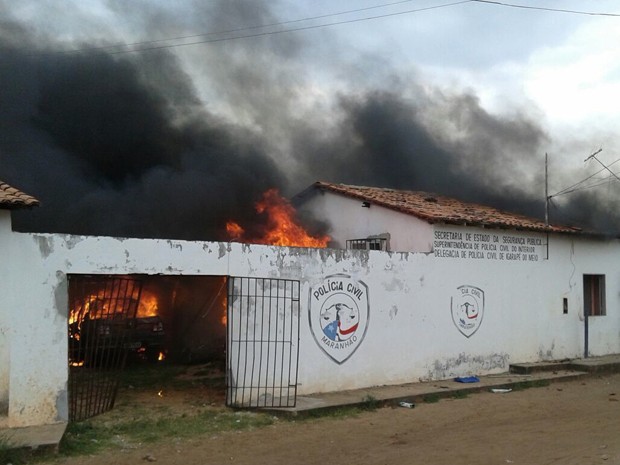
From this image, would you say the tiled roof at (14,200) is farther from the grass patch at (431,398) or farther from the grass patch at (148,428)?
the grass patch at (431,398)

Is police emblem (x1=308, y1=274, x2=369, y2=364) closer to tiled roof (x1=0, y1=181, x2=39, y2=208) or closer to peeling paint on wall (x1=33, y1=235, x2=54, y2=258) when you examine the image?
peeling paint on wall (x1=33, y1=235, x2=54, y2=258)

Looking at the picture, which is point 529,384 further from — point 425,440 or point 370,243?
point 425,440

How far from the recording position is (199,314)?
13.3 metres

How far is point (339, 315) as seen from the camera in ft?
31.8

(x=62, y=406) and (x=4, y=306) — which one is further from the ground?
(x=4, y=306)

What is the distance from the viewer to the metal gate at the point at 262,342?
8.52 meters

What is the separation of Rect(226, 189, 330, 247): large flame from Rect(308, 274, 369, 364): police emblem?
11.1 feet

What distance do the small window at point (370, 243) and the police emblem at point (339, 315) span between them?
2.31 m

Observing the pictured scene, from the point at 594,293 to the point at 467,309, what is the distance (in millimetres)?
5063

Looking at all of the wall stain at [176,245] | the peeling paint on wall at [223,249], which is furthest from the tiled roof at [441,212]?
the wall stain at [176,245]

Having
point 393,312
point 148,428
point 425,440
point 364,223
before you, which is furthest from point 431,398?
point 148,428

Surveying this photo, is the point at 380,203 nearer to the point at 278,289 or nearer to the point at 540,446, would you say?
the point at 278,289

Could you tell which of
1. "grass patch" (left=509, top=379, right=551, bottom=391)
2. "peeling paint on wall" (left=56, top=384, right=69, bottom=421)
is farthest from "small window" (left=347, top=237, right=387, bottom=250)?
"peeling paint on wall" (left=56, top=384, right=69, bottom=421)

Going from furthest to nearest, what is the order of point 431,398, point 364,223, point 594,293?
point 594,293, point 364,223, point 431,398
